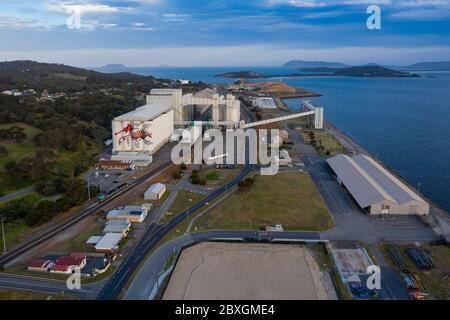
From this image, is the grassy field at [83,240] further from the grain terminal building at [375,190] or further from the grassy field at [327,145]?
the grassy field at [327,145]

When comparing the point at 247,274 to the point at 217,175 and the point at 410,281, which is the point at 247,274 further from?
the point at 217,175

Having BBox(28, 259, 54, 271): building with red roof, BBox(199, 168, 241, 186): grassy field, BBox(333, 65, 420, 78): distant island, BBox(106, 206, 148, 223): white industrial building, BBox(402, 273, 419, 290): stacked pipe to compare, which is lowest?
BBox(402, 273, 419, 290): stacked pipe

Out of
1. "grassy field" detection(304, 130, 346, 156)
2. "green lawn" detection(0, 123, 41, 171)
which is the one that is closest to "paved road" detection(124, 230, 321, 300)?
"green lawn" detection(0, 123, 41, 171)

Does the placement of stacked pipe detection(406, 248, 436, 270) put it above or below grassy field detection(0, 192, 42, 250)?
below

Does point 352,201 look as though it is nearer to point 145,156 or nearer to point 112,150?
point 145,156

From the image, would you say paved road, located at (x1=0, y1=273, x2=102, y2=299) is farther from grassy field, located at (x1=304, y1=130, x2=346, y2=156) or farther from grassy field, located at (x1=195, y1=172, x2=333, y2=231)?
grassy field, located at (x1=304, y1=130, x2=346, y2=156)
